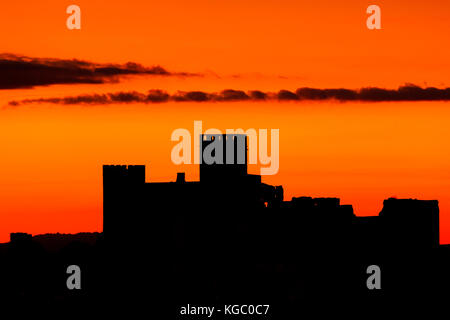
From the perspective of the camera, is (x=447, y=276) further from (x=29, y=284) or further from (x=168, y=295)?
(x=29, y=284)

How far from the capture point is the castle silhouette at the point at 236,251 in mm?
85562

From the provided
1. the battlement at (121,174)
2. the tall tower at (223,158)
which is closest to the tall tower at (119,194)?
the battlement at (121,174)

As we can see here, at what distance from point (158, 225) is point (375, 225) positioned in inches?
776

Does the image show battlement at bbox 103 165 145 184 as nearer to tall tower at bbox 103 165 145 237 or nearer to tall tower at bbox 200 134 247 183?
tall tower at bbox 103 165 145 237

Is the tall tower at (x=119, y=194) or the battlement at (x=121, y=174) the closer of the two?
the tall tower at (x=119, y=194)

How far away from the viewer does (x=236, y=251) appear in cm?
9006

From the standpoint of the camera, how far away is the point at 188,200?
86375 mm

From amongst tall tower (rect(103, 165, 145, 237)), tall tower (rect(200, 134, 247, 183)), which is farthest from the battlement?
tall tower (rect(200, 134, 247, 183))

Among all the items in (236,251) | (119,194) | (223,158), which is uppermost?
(223,158)

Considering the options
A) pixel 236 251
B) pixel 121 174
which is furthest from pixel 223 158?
pixel 236 251

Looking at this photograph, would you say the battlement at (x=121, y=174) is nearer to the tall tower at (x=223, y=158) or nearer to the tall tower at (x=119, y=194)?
the tall tower at (x=119, y=194)

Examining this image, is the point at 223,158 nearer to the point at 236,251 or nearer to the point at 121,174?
the point at 121,174

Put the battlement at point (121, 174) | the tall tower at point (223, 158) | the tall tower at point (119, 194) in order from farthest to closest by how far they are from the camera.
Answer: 1. the tall tower at point (223, 158)
2. the battlement at point (121, 174)
3. the tall tower at point (119, 194)
